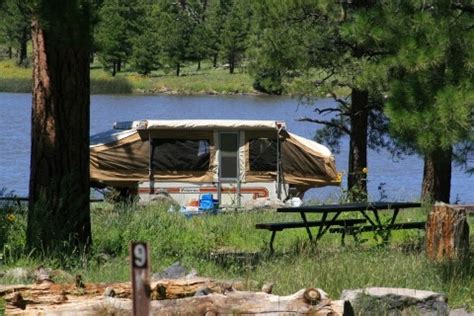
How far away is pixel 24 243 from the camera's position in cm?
1048

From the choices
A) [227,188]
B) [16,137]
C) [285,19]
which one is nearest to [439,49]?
[285,19]

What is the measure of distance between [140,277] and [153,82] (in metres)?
70.3

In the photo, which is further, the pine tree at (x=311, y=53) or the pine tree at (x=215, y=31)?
the pine tree at (x=215, y=31)

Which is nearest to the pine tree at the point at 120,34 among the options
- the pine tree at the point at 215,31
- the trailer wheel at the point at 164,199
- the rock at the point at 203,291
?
the pine tree at the point at 215,31

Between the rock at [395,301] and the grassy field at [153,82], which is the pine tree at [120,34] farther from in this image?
the rock at [395,301]

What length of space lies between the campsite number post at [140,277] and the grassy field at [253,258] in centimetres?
363

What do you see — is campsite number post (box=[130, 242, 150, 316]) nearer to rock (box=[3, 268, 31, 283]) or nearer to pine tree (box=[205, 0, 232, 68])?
rock (box=[3, 268, 31, 283])

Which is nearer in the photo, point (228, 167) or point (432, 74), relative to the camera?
point (432, 74)

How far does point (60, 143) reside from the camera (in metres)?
10.5

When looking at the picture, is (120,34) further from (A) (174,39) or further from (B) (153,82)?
(B) (153,82)

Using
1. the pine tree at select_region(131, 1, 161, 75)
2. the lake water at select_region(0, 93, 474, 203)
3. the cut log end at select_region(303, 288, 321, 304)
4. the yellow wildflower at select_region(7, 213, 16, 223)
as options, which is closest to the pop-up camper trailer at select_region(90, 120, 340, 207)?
the lake water at select_region(0, 93, 474, 203)

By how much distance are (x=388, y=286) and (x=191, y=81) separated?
2596 inches

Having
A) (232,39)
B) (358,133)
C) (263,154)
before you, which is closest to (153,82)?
(232,39)

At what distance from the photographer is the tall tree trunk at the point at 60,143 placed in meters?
10.4
